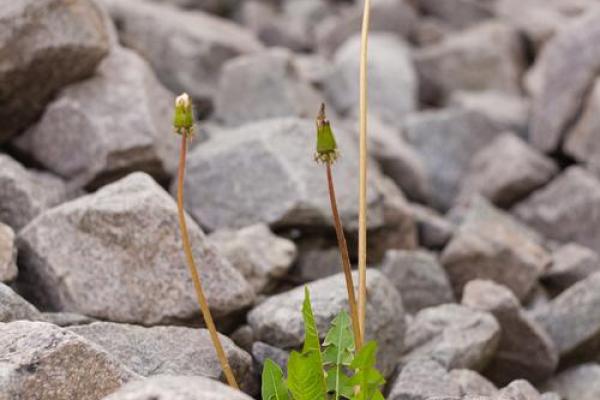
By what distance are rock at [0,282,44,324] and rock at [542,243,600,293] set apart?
2.99 meters

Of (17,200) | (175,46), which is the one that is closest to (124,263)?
(17,200)

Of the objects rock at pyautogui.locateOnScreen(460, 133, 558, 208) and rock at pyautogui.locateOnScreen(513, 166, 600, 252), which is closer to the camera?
rock at pyautogui.locateOnScreen(513, 166, 600, 252)

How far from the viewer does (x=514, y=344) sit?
4117 mm

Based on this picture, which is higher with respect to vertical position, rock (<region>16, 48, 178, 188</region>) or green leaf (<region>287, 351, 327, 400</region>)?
green leaf (<region>287, 351, 327, 400</region>)

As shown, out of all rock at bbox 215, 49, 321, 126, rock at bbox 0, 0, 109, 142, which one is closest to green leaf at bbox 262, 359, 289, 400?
rock at bbox 0, 0, 109, 142

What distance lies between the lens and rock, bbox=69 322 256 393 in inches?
117

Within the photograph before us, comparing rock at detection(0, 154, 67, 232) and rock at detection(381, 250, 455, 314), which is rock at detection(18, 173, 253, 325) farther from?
rock at detection(381, 250, 455, 314)

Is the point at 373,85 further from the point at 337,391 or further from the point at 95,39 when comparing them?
the point at 337,391

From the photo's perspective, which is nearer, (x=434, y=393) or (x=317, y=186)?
(x=434, y=393)

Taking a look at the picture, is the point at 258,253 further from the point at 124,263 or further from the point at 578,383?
the point at 578,383

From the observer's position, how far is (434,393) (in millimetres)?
3273

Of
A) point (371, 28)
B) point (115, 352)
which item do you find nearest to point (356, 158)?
point (115, 352)

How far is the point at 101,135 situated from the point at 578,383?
237cm

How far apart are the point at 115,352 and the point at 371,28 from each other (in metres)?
6.77
